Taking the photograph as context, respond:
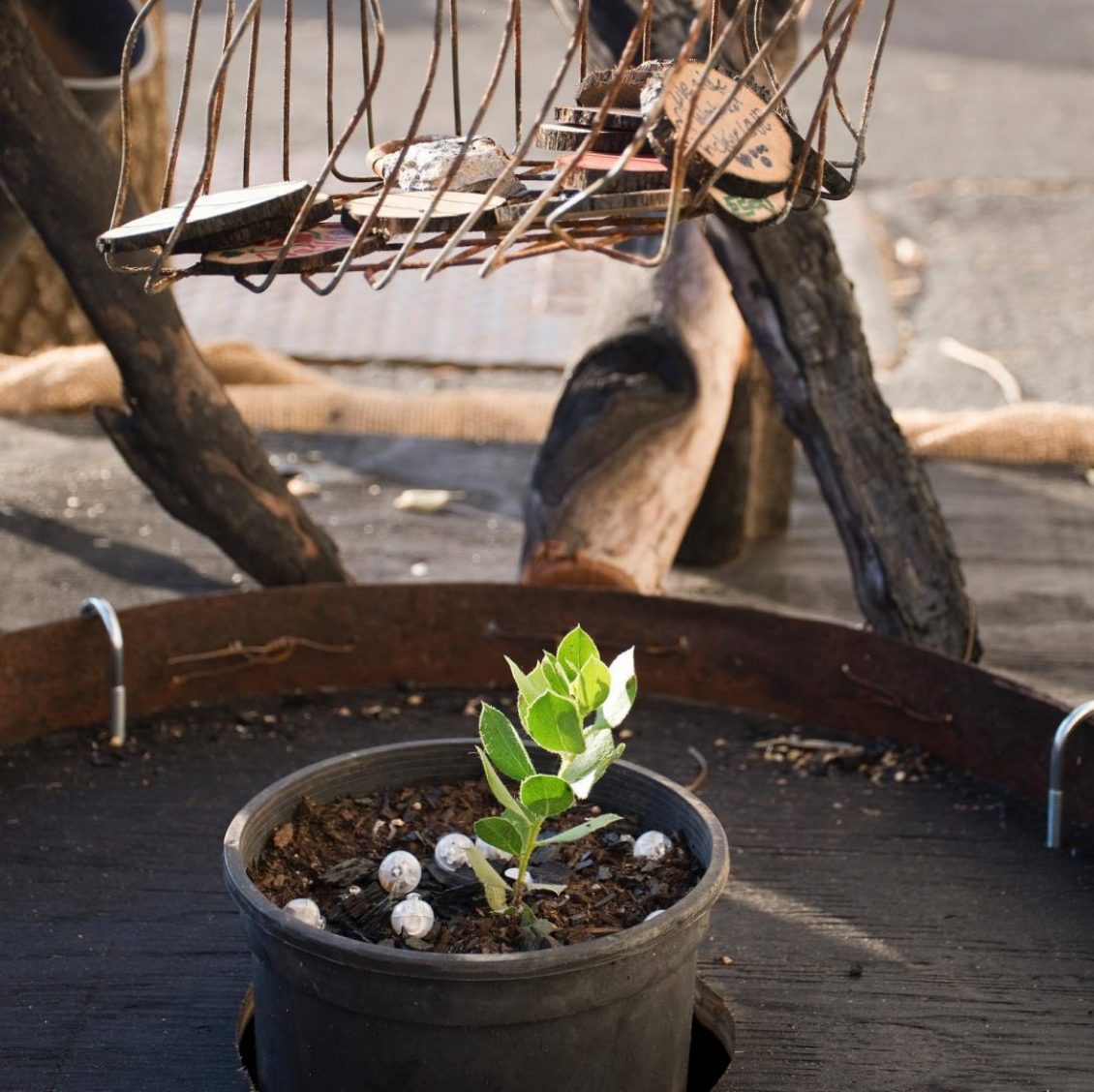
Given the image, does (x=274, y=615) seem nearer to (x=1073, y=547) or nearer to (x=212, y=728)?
(x=212, y=728)

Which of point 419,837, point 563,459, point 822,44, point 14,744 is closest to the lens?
point 822,44

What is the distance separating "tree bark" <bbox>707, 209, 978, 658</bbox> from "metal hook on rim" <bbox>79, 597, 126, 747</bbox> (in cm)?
88

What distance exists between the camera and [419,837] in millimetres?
1370

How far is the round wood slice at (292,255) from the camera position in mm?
1048

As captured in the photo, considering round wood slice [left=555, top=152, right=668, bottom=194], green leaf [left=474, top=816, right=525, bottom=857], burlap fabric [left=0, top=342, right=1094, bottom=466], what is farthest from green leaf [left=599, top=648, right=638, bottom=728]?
burlap fabric [left=0, top=342, right=1094, bottom=466]

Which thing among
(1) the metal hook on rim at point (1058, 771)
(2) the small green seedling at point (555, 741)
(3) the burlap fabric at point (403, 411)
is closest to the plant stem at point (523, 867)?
(2) the small green seedling at point (555, 741)

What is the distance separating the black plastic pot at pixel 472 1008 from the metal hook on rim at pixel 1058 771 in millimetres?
538

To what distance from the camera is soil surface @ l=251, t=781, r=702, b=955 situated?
1.21m

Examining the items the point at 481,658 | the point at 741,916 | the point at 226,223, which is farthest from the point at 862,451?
the point at 226,223

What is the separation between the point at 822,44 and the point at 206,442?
4.06ft

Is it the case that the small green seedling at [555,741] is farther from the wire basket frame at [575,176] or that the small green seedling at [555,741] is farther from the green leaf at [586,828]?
the wire basket frame at [575,176]

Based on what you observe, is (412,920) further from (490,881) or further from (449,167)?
(449,167)

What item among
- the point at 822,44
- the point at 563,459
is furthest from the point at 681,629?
the point at 822,44

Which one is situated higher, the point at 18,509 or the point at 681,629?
the point at 681,629
